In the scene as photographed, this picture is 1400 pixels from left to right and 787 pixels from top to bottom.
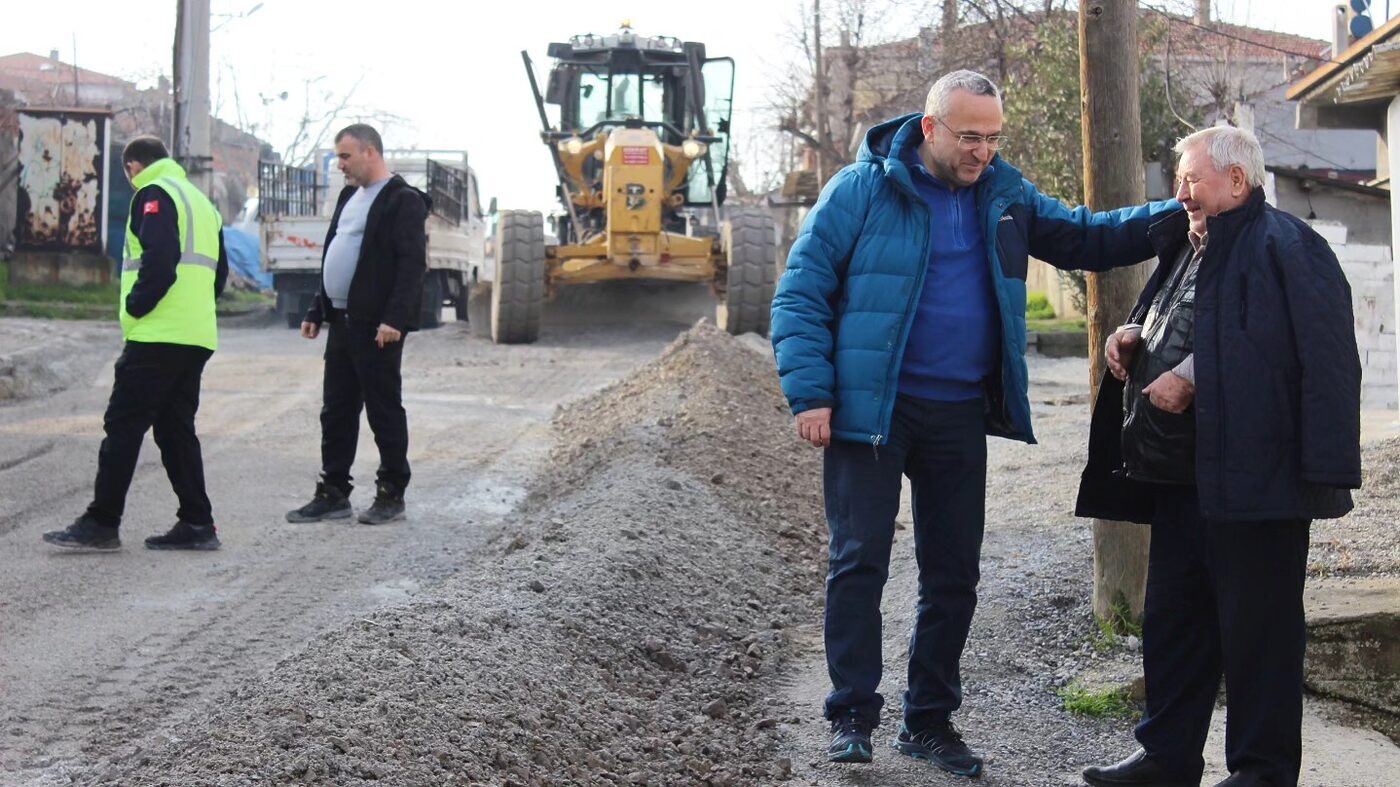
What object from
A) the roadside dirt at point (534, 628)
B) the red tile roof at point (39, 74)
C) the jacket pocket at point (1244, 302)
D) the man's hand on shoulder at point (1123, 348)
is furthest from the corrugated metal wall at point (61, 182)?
the red tile roof at point (39, 74)

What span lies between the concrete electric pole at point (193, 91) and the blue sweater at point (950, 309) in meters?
16.9

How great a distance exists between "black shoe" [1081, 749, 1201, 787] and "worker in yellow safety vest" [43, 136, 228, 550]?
4.86 m

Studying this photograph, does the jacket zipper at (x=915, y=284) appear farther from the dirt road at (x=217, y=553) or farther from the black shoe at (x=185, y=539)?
the black shoe at (x=185, y=539)

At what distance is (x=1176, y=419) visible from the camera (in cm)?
423

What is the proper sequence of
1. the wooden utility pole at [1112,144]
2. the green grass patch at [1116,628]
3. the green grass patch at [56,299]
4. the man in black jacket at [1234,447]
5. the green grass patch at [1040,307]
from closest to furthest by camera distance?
the man in black jacket at [1234,447] < the wooden utility pole at [1112,144] < the green grass patch at [1116,628] < the green grass patch at [56,299] < the green grass patch at [1040,307]

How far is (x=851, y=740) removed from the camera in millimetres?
4477

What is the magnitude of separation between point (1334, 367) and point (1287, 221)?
1.35 feet

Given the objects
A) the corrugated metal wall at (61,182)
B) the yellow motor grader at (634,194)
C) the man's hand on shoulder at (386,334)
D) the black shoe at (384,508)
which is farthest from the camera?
the corrugated metal wall at (61,182)

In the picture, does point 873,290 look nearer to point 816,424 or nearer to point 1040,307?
point 816,424

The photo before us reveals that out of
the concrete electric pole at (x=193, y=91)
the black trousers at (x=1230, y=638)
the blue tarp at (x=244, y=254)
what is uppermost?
the concrete electric pole at (x=193, y=91)

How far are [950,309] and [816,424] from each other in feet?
1.68

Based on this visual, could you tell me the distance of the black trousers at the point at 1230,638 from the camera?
4.14 metres

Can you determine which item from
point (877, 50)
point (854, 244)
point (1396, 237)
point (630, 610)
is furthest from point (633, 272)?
point (877, 50)

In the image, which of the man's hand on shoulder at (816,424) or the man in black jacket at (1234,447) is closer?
the man in black jacket at (1234,447)
